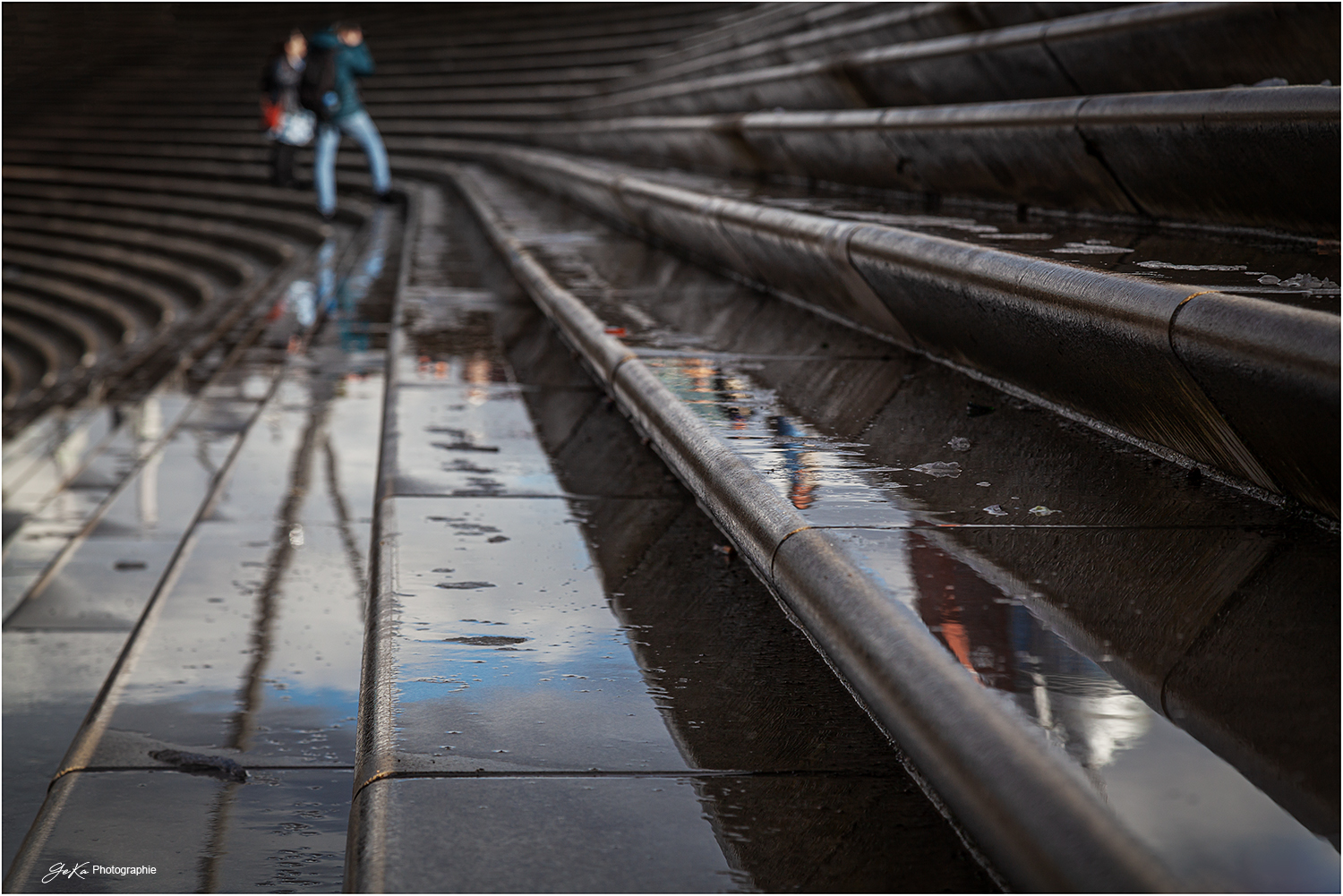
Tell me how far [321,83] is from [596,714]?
9313mm

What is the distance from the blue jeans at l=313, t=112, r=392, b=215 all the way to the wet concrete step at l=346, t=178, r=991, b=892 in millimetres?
7944

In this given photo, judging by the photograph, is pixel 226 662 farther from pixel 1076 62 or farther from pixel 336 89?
pixel 336 89

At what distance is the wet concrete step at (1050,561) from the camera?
1024 millimetres

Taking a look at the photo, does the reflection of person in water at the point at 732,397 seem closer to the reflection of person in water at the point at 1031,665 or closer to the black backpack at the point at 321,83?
the reflection of person in water at the point at 1031,665

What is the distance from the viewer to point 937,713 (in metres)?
1.16

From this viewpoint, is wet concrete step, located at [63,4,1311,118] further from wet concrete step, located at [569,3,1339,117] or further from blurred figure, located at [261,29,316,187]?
blurred figure, located at [261,29,316,187]

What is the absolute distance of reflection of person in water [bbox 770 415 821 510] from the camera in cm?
178

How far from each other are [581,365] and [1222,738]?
9.02 ft

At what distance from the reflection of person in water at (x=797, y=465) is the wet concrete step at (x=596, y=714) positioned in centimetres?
20

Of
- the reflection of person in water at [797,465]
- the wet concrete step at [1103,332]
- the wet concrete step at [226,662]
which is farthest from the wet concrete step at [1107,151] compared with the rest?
the wet concrete step at [226,662]

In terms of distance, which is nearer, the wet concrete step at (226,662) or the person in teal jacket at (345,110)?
the wet concrete step at (226,662)

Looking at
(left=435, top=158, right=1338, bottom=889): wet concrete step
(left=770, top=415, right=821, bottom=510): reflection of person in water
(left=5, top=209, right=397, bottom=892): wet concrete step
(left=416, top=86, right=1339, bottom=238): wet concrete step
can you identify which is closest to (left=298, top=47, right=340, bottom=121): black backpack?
(left=416, top=86, right=1339, bottom=238): wet concrete step

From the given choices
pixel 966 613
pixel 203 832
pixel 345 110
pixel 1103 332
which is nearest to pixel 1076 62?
pixel 1103 332

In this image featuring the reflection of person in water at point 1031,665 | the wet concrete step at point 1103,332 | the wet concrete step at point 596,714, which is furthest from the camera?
the wet concrete step at point 1103,332
